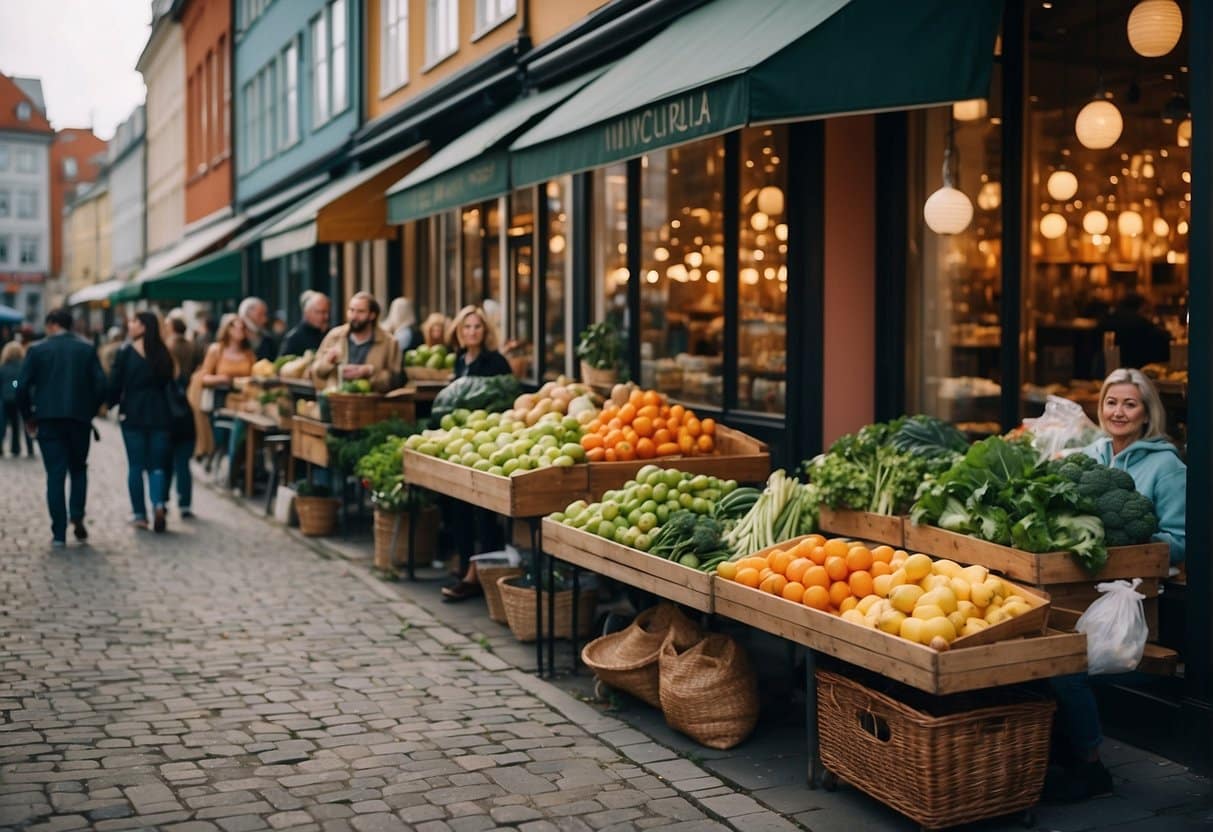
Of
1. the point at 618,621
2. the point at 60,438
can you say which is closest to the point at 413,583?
the point at 618,621

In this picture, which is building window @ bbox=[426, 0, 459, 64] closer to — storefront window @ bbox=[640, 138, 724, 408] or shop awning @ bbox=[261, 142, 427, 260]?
shop awning @ bbox=[261, 142, 427, 260]

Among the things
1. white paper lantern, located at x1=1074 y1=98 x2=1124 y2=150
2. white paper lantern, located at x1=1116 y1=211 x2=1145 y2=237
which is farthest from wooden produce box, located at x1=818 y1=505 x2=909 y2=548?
white paper lantern, located at x1=1116 y1=211 x2=1145 y2=237

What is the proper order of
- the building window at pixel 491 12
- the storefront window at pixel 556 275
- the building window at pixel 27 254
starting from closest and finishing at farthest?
the storefront window at pixel 556 275 → the building window at pixel 491 12 → the building window at pixel 27 254

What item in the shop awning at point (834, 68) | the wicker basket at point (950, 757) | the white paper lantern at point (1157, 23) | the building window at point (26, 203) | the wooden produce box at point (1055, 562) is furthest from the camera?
the building window at point (26, 203)

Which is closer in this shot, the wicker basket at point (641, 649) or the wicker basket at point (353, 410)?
the wicker basket at point (641, 649)

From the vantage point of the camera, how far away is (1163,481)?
6.26 meters

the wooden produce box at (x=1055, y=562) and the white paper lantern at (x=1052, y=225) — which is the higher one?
the white paper lantern at (x=1052, y=225)

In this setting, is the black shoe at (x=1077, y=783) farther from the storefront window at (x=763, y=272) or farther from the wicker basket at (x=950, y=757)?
the storefront window at (x=763, y=272)

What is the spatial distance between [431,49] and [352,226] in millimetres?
2991

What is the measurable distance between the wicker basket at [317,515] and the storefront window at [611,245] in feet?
9.90

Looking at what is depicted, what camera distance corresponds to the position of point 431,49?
17609 mm

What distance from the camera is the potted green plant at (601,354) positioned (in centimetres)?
1171

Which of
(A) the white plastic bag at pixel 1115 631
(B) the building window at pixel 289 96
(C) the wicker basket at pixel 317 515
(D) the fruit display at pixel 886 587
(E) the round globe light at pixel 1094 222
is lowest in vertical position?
(C) the wicker basket at pixel 317 515

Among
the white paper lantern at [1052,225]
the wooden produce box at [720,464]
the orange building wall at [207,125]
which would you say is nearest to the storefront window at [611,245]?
the wooden produce box at [720,464]
